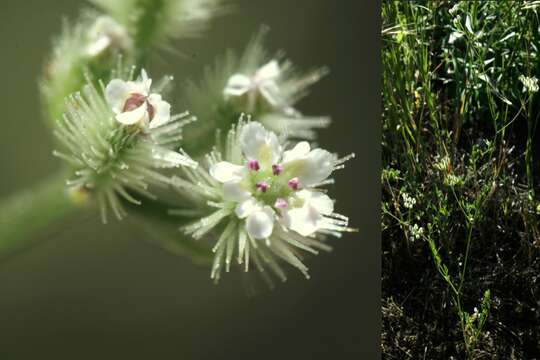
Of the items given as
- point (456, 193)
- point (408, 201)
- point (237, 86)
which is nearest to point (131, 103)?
point (237, 86)

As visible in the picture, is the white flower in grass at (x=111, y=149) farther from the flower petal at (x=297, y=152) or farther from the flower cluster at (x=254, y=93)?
the flower petal at (x=297, y=152)

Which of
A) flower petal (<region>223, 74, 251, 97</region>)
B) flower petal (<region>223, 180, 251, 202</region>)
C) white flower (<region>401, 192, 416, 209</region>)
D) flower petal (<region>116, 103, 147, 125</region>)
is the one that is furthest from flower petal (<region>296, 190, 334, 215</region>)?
white flower (<region>401, 192, 416, 209</region>)

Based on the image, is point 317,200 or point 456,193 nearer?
point 317,200

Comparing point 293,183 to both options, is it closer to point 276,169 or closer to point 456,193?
point 276,169

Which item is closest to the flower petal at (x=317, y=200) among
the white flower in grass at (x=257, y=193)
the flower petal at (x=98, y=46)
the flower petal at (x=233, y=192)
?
the white flower in grass at (x=257, y=193)

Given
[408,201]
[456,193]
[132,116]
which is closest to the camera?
[132,116]

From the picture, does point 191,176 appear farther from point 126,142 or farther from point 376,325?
point 376,325

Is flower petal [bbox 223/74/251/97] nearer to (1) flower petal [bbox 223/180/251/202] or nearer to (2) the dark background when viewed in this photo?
(2) the dark background
